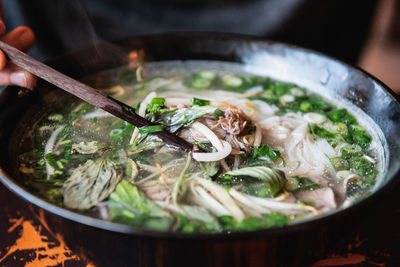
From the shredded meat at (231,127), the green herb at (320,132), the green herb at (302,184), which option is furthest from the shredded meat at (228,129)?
the green herb at (320,132)

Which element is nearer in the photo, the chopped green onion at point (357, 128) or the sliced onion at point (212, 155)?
the sliced onion at point (212, 155)

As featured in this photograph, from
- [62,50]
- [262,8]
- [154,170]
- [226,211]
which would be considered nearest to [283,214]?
[226,211]

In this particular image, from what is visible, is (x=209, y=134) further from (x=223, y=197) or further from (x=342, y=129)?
(x=342, y=129)

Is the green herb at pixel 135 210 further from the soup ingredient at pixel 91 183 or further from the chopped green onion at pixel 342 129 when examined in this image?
the chopped green onion at pixel 342 129

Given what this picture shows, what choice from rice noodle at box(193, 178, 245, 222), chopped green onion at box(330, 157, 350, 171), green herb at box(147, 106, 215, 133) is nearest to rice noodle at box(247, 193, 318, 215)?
rice noodle at box(193, 178, 245, 222)

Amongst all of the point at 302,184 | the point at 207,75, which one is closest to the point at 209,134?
the point at 302,184

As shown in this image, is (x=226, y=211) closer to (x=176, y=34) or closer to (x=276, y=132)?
(x=276, y=132)
